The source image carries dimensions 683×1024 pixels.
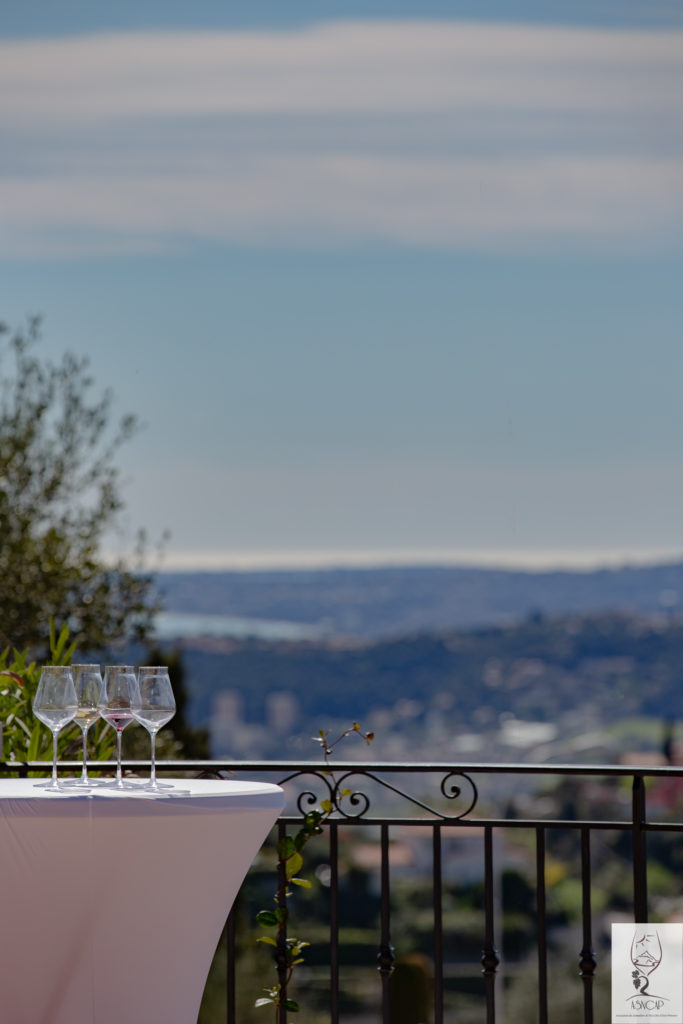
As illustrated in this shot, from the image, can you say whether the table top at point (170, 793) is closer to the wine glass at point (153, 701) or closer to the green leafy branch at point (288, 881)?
the wine glass at point (153, 701)

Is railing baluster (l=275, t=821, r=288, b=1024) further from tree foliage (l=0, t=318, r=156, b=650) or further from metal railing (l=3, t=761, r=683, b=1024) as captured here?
tree foliage (l=0, t=318, r=156, b=650)

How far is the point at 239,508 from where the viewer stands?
27.3 metres

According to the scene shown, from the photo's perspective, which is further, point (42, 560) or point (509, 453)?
point (509, 453)

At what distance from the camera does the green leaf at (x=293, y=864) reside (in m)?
3.19

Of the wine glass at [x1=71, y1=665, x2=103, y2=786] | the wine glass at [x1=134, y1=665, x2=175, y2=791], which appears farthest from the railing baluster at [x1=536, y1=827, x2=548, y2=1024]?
the wine glass at [x1=71, y1=665, x2=103, y2=786]

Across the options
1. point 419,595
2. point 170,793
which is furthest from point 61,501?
point 419,595

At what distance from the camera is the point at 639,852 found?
323 cm

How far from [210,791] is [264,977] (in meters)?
11.3

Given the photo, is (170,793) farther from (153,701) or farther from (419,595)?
(419,595)

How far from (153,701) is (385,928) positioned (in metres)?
1.00

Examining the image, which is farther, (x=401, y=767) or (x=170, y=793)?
(x=401, y=767)

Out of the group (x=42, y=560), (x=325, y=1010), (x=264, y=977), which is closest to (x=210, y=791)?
(x=42, y=560)

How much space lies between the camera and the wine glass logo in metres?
3.26

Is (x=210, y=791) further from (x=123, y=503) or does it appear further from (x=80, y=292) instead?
(x=80, y=292)
